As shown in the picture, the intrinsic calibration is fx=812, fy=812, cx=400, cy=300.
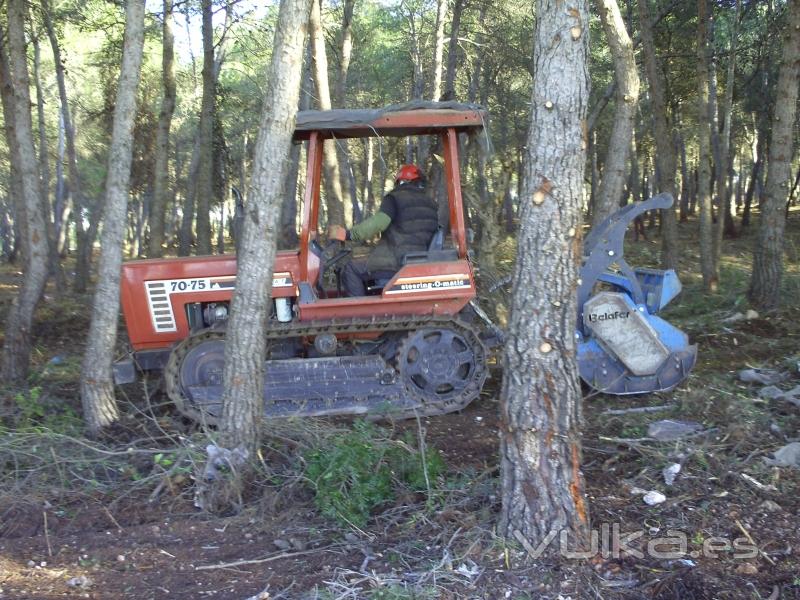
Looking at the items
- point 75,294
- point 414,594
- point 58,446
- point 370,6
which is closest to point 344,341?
point 58,446

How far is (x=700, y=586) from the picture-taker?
3.98 metres

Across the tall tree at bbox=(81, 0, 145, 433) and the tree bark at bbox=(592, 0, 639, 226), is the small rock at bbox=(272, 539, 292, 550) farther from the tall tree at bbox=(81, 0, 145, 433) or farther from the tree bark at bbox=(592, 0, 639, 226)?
the tree bark at bbox=(592, 0, 639, 226)

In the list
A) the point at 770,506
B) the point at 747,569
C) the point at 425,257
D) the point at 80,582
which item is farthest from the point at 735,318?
the point at 80,582

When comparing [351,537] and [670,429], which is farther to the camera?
[670,429]

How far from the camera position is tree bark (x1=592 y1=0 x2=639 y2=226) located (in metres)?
9.12

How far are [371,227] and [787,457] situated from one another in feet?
12.9

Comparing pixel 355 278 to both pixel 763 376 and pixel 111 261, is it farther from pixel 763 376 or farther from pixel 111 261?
pixel 763 376

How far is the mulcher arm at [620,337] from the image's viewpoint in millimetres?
7484

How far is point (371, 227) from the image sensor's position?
749cm

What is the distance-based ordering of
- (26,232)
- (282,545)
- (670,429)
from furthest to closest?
1. (26,232)
2. (670,429)
3. (282,545)

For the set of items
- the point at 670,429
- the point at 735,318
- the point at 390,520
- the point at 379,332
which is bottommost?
the point at 390,520

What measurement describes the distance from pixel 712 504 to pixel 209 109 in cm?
1198

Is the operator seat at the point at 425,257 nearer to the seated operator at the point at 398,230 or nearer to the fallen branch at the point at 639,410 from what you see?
the seated operator at the point at 398,230

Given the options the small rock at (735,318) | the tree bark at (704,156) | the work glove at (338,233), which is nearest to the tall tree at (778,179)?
the small rock at (735,318)
